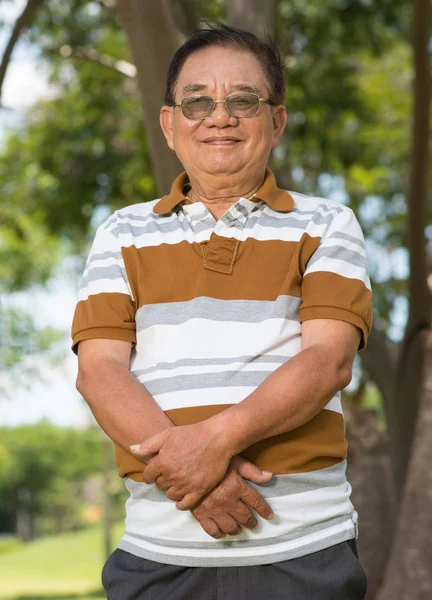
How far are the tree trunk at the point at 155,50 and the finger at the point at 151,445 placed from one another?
217 centimetres

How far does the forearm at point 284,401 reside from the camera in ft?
6.38

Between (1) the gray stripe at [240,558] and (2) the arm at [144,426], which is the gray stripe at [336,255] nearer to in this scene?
(2) the arm at [144,426]

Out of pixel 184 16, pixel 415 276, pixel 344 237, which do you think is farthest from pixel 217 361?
pixel 415 276

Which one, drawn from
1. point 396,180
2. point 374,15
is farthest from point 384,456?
point 396,180

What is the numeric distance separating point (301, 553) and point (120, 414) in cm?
50

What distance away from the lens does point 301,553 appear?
6.65 ft

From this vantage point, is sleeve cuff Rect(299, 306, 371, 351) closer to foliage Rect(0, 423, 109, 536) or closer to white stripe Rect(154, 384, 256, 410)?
white stripe Rect(154, 384, 256, 410)

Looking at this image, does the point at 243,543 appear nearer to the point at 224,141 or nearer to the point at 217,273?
the point at 217,273

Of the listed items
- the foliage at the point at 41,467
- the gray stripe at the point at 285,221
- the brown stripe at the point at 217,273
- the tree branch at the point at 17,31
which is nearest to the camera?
the brown stripe at the point at 217,273

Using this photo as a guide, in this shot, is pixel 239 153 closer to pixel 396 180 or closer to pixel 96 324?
pixel 96 324

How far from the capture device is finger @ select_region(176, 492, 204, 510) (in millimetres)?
1964

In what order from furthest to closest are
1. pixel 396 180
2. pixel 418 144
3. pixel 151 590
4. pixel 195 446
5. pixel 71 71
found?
1. pixel 396 180
2. pixel 71 71
3. pixel 418 144
4. pixel 151 590
5. pixel 195 446

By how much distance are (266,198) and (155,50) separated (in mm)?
1959

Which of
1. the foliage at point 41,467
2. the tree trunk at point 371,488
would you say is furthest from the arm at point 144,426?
the foliage at point 41,467
